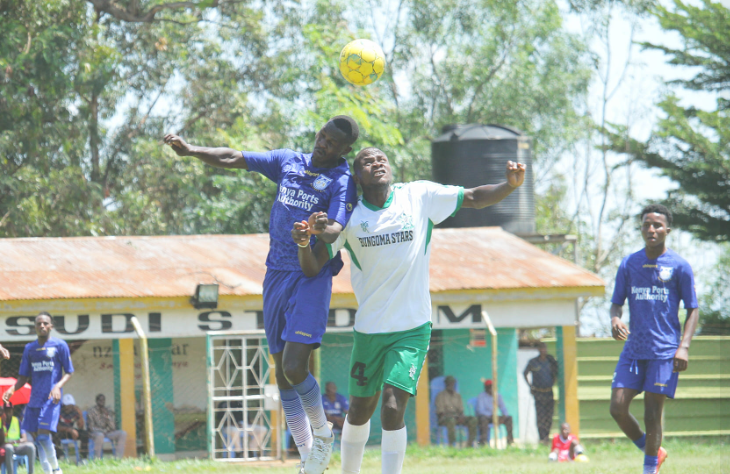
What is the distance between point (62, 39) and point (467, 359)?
11563mm

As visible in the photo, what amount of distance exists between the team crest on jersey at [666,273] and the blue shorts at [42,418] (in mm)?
7044

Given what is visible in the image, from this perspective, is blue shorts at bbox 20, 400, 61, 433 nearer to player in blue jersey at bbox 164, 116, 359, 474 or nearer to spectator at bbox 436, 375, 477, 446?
player in blue jersey at bbox 164, 116, 359, 474

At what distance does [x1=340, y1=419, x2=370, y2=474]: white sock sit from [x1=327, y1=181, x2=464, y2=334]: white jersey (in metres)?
0.66

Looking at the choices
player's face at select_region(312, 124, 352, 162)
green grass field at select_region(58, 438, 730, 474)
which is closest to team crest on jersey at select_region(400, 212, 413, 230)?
player's face at select_region(312, 124, 352, 162)

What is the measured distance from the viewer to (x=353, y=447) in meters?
5.68

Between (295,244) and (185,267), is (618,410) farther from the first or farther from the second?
(185,267)

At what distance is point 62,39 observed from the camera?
1972 centimetres

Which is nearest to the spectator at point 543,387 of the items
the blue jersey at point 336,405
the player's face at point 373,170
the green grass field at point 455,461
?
the green grass field at point 455,461

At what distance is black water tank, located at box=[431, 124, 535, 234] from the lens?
20812 millimetres

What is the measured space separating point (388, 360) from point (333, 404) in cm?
934

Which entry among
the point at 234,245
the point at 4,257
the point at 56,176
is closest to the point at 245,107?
the point at 56,176

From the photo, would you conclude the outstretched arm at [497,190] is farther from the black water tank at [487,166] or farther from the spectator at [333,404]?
the black water tank at [487,166]

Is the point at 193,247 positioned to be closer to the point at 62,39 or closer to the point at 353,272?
the point at 62,39

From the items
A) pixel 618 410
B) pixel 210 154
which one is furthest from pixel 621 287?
pixel 210 154
